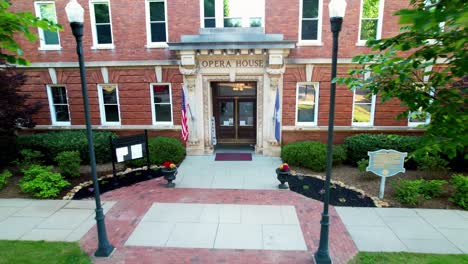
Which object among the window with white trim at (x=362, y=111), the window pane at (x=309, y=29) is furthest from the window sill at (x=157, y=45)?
the window with white trim at (x=362, y=111)

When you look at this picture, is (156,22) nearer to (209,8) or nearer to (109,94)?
(209,8)

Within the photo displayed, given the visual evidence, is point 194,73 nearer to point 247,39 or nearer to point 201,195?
point 247,39

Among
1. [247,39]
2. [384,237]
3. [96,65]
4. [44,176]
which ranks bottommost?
[384,237]

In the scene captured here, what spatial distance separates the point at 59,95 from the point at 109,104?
2540mm

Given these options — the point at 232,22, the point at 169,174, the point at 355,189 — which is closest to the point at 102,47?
the point at 232,22

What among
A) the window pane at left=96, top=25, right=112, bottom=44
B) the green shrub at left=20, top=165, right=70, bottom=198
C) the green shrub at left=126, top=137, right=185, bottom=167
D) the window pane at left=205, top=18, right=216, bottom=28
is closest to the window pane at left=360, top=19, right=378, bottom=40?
the window pane at left=205, top=18, right=216, bottom=28

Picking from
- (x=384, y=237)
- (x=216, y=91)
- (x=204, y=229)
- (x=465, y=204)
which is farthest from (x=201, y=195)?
(x=465, y=204)

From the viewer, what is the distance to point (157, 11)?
482 inches

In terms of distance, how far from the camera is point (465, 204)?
766 cm

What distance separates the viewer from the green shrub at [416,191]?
7906mm

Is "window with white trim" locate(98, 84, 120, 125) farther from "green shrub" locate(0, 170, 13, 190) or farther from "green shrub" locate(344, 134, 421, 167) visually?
"green shrub" locate(344, 134, 421, 167)

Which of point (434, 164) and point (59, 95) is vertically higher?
point (59, 95)

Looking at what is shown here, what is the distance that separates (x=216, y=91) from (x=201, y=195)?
6.31 meters

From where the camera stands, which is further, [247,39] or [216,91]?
[216,91]
